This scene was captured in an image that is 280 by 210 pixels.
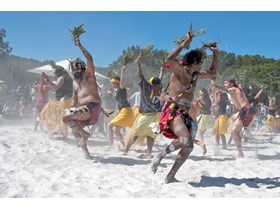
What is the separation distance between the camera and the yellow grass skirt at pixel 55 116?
7.22 meters

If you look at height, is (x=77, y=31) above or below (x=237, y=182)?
above

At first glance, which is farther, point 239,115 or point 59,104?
point 59,104

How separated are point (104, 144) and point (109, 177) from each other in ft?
11.2

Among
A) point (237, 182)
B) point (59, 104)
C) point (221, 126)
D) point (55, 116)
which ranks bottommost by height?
point (237, 182)

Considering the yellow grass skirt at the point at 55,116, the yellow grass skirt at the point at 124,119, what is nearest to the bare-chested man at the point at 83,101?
the yellow grass skirt at the point at 124,119

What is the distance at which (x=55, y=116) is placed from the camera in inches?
291

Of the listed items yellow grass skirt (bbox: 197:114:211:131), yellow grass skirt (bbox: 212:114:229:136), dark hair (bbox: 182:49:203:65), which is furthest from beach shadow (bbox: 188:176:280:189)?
yellow grass skirt (bbox: 197:114:211:131)

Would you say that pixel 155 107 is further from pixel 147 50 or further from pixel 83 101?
pixel 83 101

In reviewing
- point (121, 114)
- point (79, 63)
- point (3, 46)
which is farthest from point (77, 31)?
point (3, 46)

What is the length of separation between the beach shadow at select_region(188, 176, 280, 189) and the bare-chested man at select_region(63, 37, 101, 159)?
2046 mm

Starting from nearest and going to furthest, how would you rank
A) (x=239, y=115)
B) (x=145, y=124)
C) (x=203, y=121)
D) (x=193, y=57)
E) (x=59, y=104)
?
(x=193, y=57) < (x=145, y=124) < (x=239, y=115) < (x=59, y=104) < (x=203, y=121)

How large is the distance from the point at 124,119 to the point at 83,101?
1476mm

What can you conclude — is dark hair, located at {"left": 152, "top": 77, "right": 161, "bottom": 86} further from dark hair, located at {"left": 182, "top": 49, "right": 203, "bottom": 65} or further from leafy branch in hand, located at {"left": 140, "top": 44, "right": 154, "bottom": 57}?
dark hair, located at {"left": 182, "top": 49, "right": 203, "bottom": 65}

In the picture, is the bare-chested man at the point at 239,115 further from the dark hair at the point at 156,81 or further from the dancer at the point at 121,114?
the dancer at the point at 121,114
